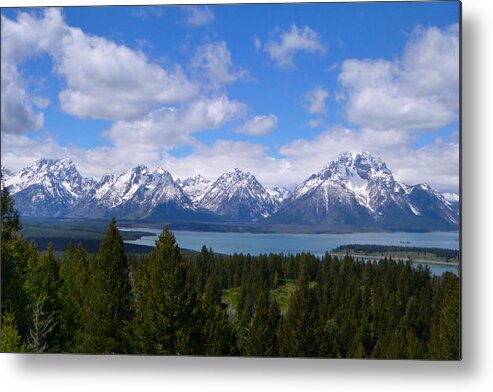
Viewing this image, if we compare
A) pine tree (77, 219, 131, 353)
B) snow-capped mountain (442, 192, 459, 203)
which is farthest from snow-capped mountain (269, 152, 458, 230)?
pine tree (77, 219, 131, 353)

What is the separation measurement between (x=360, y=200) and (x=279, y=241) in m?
0.85

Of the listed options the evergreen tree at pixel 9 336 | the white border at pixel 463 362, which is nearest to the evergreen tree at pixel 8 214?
the evergreen tree at pixel 9 336

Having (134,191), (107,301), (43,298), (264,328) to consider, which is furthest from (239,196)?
(43,298)

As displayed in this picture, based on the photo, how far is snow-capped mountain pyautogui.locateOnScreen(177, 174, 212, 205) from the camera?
668 centimetres

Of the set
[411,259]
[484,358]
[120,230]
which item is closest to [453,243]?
[411,259]

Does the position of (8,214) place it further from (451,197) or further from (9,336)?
(451,197)

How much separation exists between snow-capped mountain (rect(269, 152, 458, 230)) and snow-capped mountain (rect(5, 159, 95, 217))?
1925 mm

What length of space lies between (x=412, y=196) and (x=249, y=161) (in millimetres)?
1517

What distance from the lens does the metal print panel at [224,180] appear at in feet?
20.7

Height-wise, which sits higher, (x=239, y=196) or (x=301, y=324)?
(x=239, y=196)

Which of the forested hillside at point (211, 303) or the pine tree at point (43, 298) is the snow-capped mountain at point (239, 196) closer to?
the forested hillside at point (211, 303)

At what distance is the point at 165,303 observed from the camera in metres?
6.64

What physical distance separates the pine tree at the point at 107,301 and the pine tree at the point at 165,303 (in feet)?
0.45

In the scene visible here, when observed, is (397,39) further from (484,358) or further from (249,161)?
(484,358)
